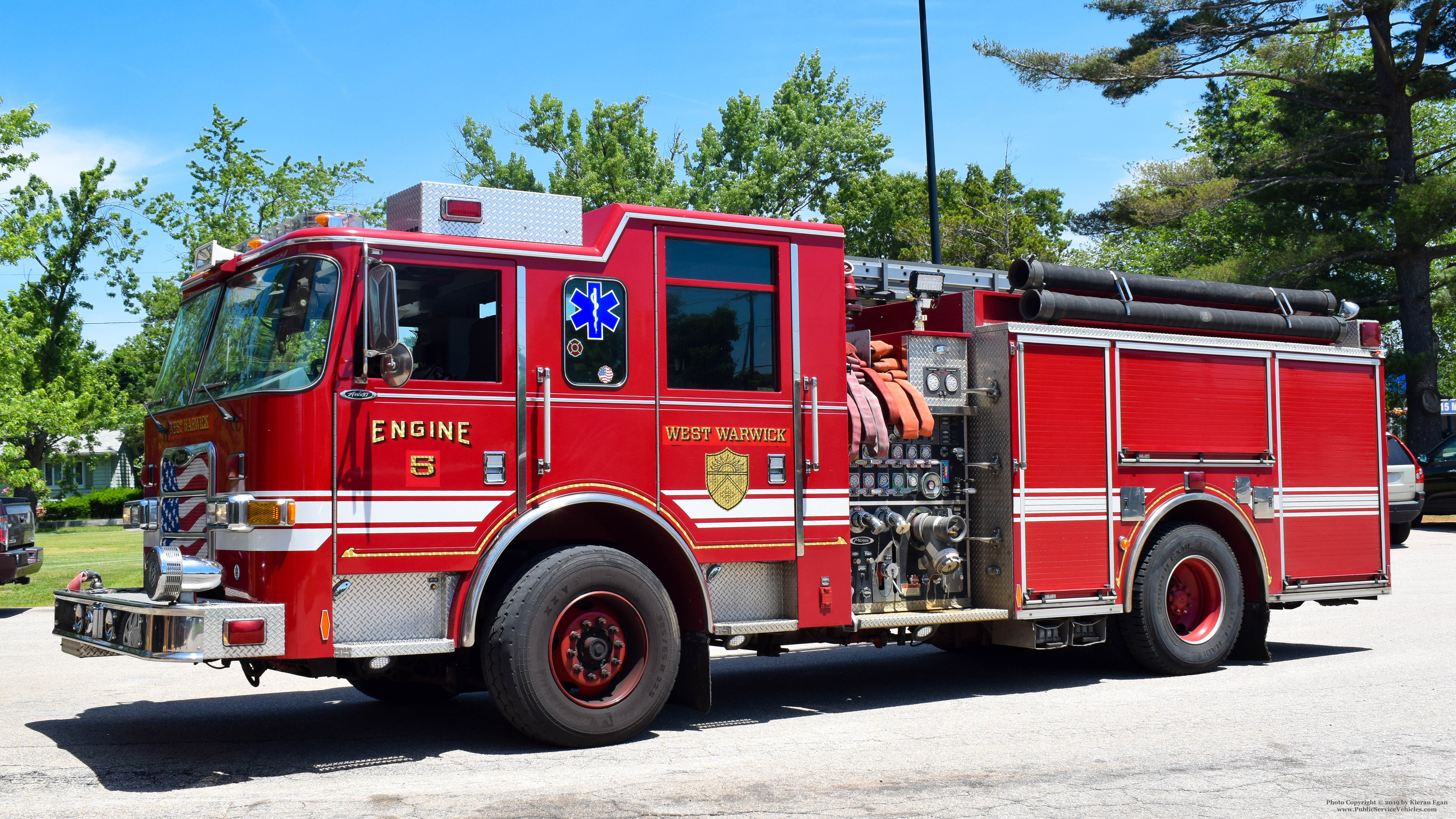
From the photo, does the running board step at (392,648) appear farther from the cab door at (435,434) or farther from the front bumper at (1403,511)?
the front bumper at (1403,511)

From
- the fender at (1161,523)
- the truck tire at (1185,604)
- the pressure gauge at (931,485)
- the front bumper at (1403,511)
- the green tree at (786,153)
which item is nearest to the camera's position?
the pressure gauge at (931,485)

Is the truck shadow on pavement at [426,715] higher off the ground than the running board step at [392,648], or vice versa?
the running board step at [392,648]

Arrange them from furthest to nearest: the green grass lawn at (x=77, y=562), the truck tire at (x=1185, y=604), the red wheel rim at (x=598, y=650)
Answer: the green grass lawn at (x=77, y=562) → the truck tire at (x=1185, y=604) → the red wheel rim at (x=598, y=650)

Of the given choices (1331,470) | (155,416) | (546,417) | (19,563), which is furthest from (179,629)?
(19,563)

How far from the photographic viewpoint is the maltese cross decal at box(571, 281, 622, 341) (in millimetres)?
7047

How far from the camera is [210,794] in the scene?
230 inches

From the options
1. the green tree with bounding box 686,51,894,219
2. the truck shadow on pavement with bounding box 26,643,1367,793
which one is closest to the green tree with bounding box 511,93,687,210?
the green tree with bounding box 686,51,894,219

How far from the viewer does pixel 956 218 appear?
31.6 m

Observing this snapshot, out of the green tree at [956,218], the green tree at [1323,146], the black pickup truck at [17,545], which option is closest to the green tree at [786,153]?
the green tree at [956,218]

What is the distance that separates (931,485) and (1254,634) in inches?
137

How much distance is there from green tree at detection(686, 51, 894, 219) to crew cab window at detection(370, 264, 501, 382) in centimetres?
3445

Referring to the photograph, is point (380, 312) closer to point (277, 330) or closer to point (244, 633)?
point (277, 330)

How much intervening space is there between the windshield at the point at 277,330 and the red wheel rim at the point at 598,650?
1.86m

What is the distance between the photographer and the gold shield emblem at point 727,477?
7.41m
